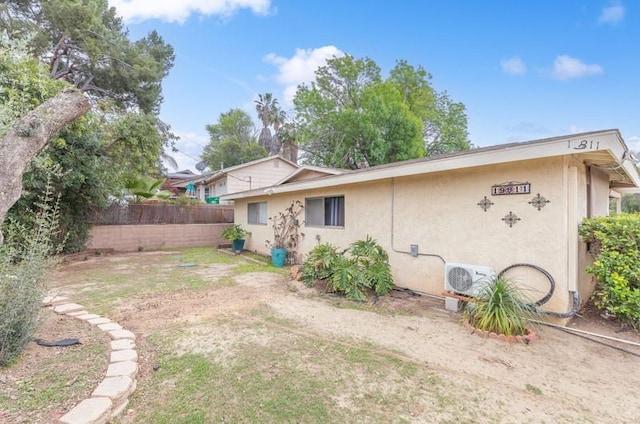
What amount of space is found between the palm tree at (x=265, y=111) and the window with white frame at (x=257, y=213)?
2333 centimetres

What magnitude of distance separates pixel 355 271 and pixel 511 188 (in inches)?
115

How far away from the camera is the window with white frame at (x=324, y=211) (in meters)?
7.68

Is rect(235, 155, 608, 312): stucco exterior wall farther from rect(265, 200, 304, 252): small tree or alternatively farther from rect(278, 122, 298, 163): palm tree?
rect(278, 122, 298, 163): palm tree

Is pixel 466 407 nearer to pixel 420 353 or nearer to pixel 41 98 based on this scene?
pixel 420 353

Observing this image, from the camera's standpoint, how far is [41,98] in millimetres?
5859

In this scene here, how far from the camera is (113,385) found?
8.48ft

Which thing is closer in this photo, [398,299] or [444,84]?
[398,299]

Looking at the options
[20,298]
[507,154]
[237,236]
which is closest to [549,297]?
[507,154]

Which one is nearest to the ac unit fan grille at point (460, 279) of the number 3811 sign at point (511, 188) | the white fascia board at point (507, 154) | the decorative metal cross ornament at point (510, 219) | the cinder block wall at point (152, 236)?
the decorative metal cross ornament at point (510, 219)

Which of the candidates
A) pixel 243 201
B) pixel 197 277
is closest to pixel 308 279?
pixel 197 277

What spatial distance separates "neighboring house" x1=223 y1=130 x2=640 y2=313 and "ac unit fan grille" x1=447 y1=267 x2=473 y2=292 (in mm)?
115

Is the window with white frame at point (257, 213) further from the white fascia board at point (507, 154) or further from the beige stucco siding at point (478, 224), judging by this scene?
the beige stucco siding at point (478, 224)

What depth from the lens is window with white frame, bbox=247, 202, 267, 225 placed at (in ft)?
36.5

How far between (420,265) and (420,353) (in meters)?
2.53
